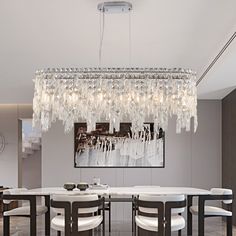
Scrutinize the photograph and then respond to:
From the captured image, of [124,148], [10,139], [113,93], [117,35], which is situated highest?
[117,35]

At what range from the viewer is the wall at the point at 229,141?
23.9 ft

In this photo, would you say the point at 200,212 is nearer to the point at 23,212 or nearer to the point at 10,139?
the point at 23,212

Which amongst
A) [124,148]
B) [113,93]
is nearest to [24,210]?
[113,93]

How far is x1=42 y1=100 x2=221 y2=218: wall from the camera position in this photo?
816cm

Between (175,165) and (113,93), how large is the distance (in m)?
3.89

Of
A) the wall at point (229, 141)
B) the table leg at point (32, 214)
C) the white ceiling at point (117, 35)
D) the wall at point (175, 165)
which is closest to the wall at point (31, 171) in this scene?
the wall at point (175, 165)

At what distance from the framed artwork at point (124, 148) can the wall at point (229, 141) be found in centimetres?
116

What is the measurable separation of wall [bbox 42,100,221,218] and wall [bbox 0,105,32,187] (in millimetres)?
1875

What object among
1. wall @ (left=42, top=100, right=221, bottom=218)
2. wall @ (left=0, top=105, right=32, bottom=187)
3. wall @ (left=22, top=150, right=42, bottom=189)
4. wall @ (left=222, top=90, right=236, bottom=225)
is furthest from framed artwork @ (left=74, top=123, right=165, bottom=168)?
wall @ (left=22, top=150, right=42, bottom=189)

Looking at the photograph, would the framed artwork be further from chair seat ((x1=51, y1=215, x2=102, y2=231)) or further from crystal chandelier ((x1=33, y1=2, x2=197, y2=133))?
chair seat ((x1=51, y1=215, x2=102, y2=231))

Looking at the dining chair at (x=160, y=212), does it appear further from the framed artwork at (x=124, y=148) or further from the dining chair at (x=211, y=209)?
the framed artwork at (x=124, y=148)

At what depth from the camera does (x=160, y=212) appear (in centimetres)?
449

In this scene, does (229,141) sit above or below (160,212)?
above

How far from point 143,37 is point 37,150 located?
861cm
